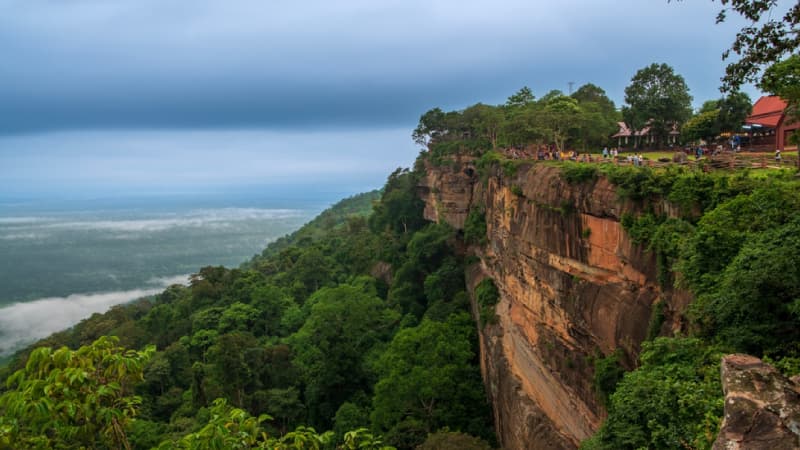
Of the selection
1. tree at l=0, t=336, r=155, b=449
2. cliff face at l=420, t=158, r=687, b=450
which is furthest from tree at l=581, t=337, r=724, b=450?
tree at l=0, t=336, r=155, b=449

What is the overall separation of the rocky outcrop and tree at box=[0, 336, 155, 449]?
6682 mm

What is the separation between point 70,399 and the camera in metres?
4.54

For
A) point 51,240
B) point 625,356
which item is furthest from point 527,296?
point 51,240

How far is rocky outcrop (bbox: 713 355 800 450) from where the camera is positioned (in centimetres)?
548

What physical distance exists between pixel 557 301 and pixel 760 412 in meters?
11.6

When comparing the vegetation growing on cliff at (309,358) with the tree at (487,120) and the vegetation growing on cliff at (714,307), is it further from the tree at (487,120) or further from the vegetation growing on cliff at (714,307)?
the tree at (487,120)

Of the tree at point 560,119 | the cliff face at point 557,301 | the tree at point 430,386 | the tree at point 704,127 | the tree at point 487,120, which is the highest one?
the tree at point 487,120

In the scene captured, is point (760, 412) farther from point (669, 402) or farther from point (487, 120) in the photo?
point (487, 120)

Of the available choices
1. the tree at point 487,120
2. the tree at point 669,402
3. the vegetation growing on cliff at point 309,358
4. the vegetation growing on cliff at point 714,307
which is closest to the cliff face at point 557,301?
the vegetation growing on cliff at point 714,307

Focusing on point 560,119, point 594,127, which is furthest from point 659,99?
point 560,119

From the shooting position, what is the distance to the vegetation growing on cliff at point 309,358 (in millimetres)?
5199

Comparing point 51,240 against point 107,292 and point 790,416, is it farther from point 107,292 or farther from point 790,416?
point 790,416

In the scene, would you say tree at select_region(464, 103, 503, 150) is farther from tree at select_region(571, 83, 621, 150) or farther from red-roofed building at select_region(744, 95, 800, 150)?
red-roofed building at select_region(744, 95, 800, 150)

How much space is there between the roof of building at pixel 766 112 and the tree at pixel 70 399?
Answer: 28345mm
